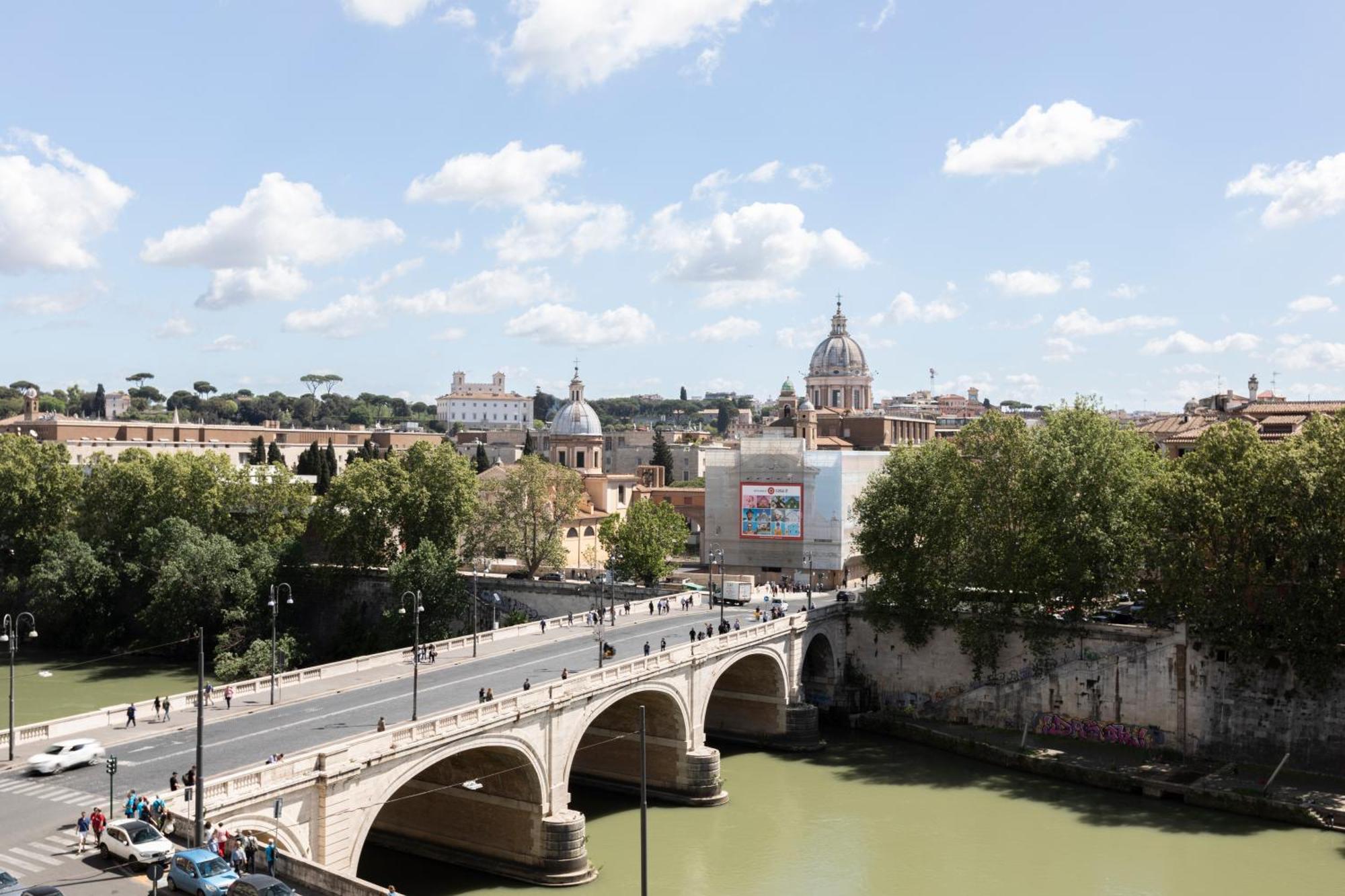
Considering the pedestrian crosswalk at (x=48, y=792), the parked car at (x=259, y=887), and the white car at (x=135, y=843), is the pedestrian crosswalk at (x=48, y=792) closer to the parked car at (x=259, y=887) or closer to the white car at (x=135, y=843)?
the white car at (x=135, y=843)

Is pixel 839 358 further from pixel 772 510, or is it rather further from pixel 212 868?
pixel 212 868

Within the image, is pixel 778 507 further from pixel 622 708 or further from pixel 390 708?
pixel 390 708

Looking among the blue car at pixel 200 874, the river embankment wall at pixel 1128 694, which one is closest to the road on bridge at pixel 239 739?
the blue car at pixel 200 874

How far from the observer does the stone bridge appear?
71.3ft

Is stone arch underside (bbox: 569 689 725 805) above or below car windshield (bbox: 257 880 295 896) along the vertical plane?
below

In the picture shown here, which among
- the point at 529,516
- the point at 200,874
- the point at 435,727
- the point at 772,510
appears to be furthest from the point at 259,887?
the point at 772,510

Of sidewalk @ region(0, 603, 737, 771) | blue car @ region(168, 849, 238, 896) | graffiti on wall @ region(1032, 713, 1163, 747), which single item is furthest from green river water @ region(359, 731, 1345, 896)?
blue car @ region(168, 849, 238, 896)

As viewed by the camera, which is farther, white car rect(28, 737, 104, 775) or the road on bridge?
white car rect(28, 737, 104, 775)

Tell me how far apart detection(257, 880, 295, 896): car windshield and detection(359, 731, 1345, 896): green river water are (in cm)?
1205

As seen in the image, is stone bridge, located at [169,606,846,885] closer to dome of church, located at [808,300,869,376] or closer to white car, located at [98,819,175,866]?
white car, located at [98,819,175,866]

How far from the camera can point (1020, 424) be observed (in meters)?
45.0

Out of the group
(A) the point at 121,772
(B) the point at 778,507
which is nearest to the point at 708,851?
(A) the point at 121,772

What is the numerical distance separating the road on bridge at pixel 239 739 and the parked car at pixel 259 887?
3.93 m

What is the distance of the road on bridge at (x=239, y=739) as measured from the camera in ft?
64.7
